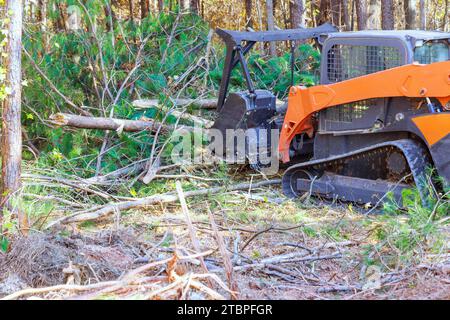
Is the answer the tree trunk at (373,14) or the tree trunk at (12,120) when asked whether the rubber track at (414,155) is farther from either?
the tree trunk at (373,14)

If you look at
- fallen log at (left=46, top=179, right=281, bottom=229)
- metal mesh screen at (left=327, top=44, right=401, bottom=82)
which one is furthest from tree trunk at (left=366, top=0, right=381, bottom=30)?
metal mesh screen at (left=327, top=44, right=401, bottom=82)

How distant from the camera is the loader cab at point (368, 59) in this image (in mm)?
7277

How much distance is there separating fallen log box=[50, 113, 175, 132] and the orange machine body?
1802 millimetres

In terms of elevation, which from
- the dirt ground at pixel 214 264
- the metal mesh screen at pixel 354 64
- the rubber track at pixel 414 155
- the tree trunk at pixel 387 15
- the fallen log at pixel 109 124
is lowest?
the dirt ground at pixel 214 264

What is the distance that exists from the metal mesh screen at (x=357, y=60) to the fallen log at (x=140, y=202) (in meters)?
1.65

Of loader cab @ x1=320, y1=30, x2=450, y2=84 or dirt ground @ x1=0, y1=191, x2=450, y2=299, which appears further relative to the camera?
loader cab @ x1=320, y1=30, x2=450, y2=84

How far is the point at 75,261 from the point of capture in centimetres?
526

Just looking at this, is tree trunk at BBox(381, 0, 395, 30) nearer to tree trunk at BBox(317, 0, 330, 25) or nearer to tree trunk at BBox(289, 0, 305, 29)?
tree trunk at BBox(289, 0, 305, 29)

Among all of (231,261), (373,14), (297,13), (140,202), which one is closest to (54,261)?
(231,261)

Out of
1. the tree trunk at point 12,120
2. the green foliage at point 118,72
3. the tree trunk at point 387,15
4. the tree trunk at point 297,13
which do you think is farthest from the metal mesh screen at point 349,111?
the tree trunk at point 387,15

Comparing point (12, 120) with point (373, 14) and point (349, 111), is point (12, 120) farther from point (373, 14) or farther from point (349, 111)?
point (373, 14)

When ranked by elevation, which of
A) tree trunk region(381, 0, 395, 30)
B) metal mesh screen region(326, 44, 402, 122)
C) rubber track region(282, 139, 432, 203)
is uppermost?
tree trunk region(381, 0, 395, 30)

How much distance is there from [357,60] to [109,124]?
130 inches

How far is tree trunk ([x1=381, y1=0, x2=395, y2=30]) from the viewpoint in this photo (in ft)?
53.1
